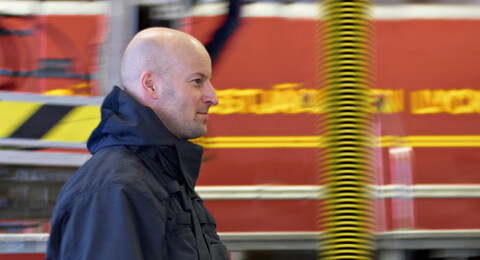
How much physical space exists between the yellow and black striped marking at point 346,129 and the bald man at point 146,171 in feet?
0.79

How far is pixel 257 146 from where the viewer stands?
303 cm

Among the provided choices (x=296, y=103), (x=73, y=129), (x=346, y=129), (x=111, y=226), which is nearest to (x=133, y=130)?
(x=111, y=226)

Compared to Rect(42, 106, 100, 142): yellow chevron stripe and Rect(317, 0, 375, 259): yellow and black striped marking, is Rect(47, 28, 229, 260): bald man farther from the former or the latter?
Rect(42, 106, 100, 142): yellow chevron stripe

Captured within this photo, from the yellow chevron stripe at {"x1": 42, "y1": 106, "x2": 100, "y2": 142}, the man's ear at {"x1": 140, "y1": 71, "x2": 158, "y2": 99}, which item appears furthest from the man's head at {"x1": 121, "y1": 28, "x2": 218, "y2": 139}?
the yellow chevron stripe at {"x1": 42, "y1": 106, "x2": 100, "y2": 142}

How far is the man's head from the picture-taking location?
48.7 inches

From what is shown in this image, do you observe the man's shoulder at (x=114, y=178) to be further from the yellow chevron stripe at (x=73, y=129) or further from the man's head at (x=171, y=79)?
the yellow chevron stripe at (x=73, y=129)

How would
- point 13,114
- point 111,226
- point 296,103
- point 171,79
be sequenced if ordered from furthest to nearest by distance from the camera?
1. point 296,103
2. point 13,114
3. point 171,79
4. point 111,226

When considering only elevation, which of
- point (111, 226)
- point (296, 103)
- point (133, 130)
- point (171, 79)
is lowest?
Answer: point (111, 226)

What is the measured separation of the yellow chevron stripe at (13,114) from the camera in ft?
7.31

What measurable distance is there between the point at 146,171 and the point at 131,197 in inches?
3.1

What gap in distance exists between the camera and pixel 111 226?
3.35ft

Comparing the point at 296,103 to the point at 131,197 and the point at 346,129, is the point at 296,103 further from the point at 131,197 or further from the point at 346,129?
the point at 131,197

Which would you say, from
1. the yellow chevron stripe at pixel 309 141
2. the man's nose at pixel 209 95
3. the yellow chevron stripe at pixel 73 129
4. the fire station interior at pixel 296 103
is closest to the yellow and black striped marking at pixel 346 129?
the man's nose at pixel 209 95

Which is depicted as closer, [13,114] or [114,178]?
[114,178]
